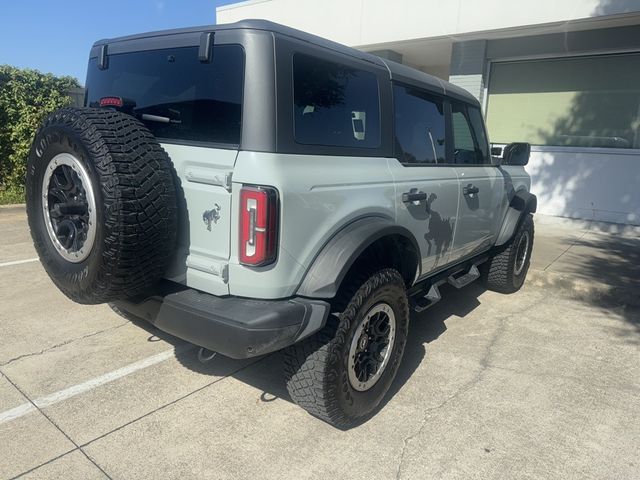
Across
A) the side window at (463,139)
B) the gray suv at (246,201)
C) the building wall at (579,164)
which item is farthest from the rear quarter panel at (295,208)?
the building wall at (579,164)

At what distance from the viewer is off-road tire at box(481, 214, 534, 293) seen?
4.99 meters

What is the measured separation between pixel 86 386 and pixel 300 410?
1366mm

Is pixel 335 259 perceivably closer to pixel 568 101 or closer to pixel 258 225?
pixel 258 225

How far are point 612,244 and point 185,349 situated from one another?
6.93 m

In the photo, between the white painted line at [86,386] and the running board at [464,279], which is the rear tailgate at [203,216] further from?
the running board at [464,279]

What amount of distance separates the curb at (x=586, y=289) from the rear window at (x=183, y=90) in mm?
4573

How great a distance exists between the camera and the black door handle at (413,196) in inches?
119

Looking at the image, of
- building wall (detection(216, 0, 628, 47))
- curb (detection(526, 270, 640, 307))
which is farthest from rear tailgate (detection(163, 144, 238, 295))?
building wall (detection(216, 0, 628, 47))

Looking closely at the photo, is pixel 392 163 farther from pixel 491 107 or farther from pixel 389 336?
pixel 491 107

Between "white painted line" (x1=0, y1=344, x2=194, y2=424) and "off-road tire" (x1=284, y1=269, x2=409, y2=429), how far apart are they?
125cm

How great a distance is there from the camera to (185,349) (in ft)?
11.8

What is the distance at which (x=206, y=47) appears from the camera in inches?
92.3

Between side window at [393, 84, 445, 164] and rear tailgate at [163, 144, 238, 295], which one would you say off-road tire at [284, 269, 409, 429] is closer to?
rear tailgate at [163, 144, 238, 295]

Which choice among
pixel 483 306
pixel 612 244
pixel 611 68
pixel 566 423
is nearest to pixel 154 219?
pixel 566 423
